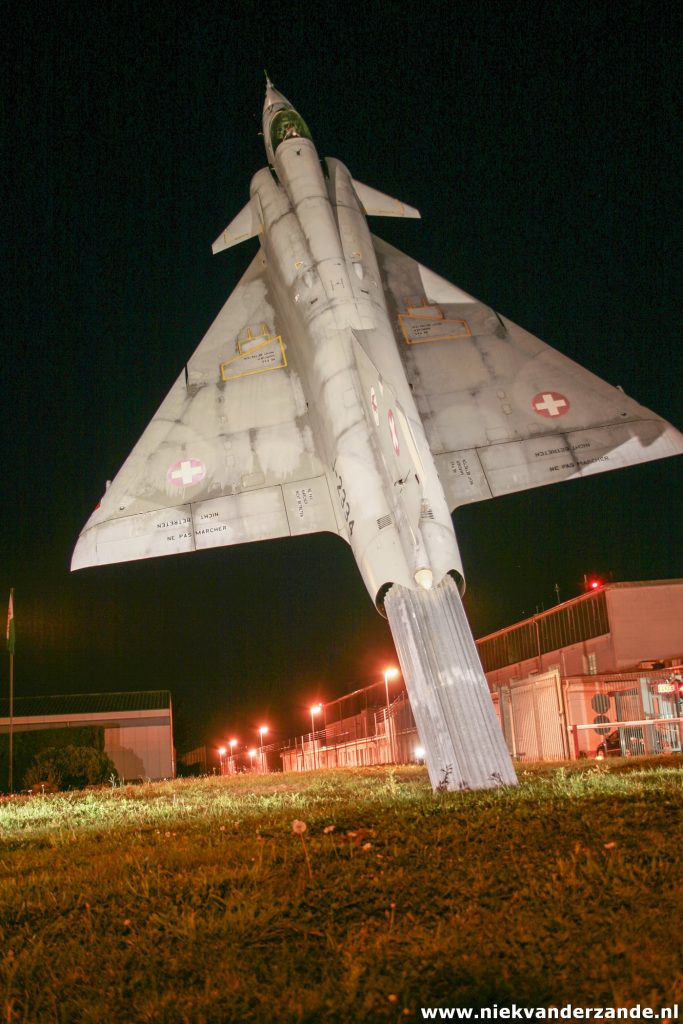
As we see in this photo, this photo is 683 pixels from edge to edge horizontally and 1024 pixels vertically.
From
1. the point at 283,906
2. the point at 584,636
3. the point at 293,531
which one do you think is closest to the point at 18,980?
the point at 283,906

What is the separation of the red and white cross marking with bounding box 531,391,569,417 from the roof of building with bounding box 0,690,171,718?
31322mm

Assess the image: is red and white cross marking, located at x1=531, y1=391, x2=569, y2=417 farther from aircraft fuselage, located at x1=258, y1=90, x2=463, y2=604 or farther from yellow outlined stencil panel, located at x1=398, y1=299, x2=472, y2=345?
aircraft fuselage, located at x1=258, y1=90, x2=463, y2=604

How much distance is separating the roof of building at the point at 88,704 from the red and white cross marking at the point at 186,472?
28194 millimetres

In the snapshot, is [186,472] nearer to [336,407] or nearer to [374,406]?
[336,407]

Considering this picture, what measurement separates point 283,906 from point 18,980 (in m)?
1.43

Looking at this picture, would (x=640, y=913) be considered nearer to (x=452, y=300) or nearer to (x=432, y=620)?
(x=432, y=620)

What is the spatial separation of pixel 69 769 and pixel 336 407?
17709 mm

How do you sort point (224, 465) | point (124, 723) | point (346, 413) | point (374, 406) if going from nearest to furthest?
1. point (374, 406)
2. point (346, 413)
3. point (224, 465)
4. point (124, 723)

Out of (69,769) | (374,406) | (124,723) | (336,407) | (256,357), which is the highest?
(256,357)

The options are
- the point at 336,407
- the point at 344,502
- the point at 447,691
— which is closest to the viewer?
the point at 447,691

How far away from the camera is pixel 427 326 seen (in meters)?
15.9

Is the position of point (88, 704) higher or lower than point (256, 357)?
lower
